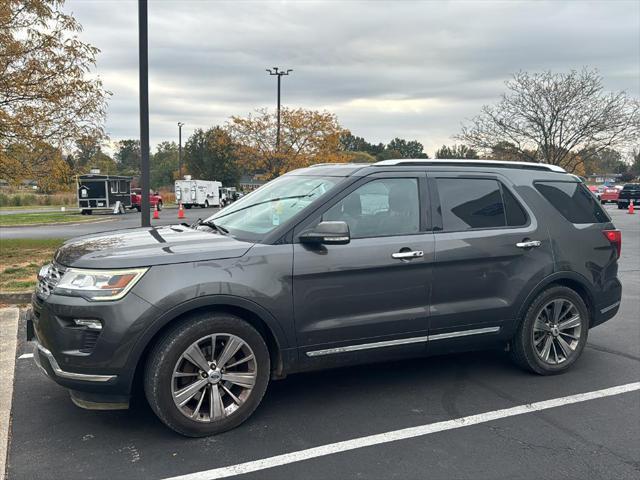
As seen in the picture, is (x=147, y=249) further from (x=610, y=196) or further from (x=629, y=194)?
(x=610, y=196)

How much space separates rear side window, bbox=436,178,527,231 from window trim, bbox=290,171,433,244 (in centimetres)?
15

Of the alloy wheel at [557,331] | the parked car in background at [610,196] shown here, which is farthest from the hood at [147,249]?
the parked car in background at [610,196]

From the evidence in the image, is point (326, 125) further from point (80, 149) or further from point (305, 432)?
point (305, 432)

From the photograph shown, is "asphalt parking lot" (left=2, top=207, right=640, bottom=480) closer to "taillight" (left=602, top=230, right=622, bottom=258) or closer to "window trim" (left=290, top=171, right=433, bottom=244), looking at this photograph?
"taillight" (left=602, top=230, right=622, bottom=258)

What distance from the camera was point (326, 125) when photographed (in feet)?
120

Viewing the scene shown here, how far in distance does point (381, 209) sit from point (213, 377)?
172 cm

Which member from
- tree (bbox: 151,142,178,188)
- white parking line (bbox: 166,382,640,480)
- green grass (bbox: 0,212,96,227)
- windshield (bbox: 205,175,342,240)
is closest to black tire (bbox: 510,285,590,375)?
white parking line (bbox: 166,382,640,480)

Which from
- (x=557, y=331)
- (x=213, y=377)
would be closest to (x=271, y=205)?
(x=213, y=377)

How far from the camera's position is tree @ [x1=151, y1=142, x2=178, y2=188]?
9450cm

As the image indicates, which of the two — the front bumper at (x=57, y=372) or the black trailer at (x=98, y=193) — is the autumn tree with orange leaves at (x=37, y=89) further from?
the black trailer at (x=98, y=193)

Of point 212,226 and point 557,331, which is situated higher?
point 212,226

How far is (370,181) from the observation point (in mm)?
4262

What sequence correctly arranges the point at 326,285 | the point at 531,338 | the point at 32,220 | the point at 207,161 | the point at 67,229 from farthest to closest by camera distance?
the point at 207,161, the point at 32,220, the point at 67,229, the point at 531,338, the point at 326,285

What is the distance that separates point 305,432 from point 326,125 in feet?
112
